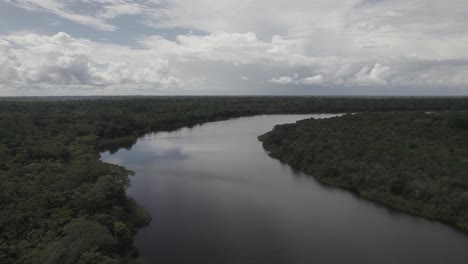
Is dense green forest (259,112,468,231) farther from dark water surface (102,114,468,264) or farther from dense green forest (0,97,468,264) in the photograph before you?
dark water surface (102,114,468,264)

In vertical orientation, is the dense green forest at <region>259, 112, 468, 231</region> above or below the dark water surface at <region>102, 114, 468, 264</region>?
above

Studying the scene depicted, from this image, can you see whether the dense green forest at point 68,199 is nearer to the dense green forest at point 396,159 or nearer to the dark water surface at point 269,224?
the dense green forest at point 396,159

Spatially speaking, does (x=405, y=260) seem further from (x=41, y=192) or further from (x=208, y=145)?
(x=208, y=145)

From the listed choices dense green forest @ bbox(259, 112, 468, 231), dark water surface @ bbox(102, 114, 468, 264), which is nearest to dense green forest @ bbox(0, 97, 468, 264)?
dense green forest @ bbox(259, 112, 468, 231)

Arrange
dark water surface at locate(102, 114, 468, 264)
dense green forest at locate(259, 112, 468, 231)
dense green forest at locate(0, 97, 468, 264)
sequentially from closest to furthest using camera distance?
dense green forest at locate(0, 97, 468, 264) → dark water surface at locate(102, 114, 468, 264) → dense green forest at locate(259, 112, 468, 231)

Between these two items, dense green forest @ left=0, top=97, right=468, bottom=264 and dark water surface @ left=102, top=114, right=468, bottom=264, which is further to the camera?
dark water surface @ left=102, top=114, right=468, bottom=264

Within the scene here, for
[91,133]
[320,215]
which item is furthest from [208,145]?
[320,215]

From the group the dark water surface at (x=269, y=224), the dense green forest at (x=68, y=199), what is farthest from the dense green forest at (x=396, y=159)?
the dark water surface at (x=269, y=224)

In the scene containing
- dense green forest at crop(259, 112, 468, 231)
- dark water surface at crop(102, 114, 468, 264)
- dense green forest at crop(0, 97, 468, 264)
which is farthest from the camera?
dense green forest at crop(259, 112, 468, 231)

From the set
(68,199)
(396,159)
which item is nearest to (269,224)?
(68,199)
